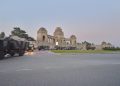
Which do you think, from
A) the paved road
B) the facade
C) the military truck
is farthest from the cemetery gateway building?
the paved road

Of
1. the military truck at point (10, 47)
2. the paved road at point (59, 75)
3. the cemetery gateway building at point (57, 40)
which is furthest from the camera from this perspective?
the cemetery gateway building at point (57, 40)

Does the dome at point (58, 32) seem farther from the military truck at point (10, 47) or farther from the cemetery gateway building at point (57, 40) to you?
the military truck at point (10, 47)

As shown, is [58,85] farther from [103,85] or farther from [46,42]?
[46,42]

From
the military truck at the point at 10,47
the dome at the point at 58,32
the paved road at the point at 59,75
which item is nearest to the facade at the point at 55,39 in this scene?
the dome at the point at 58,32

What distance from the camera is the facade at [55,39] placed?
150 meters

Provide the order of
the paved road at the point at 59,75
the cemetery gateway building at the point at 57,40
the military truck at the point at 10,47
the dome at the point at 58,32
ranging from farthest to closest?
the dome at the point at 58,32, the cemetery gateway building at the point at 57,40, the military truck at the point at 10,47, the paved road at the point at 59,75

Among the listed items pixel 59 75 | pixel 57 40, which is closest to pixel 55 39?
pixel 57 40

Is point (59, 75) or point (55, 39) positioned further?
point (55, 39)

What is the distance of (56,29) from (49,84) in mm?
153491

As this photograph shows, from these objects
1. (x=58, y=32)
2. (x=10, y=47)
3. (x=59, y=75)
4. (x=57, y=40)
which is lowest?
(x=59, y=75)

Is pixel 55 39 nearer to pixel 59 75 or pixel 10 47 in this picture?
pixel 10 47

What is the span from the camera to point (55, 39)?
Answer: 16212cm

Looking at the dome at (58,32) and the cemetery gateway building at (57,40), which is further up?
the dome at (58,32)

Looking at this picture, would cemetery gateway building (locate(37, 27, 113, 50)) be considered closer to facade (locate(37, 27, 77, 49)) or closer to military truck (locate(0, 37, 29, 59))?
facade (locate(37, 27, 77, 49))
